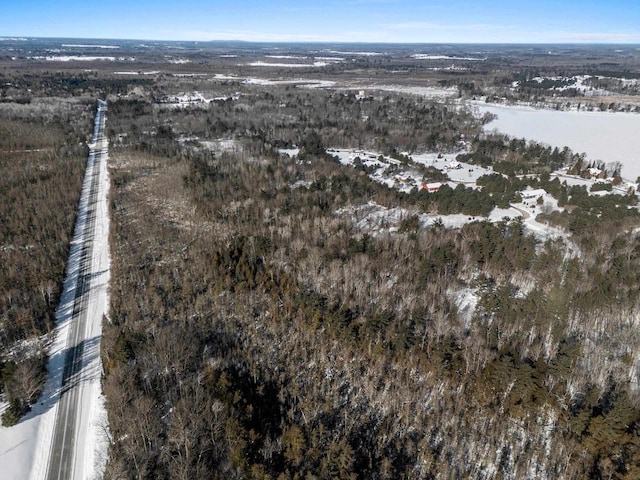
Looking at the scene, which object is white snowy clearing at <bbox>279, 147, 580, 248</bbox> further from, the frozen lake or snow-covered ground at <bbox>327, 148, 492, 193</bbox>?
the frozen lake

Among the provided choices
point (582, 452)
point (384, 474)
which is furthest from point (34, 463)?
point (582, 452)

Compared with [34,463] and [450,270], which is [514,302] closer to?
[450,270]

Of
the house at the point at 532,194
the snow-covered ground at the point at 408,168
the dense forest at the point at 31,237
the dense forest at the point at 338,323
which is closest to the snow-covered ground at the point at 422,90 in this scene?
the snow-covered ground at the point at 408,168

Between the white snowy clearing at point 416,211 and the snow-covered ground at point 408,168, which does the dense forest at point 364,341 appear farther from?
the snow-covered ground at point 408,168

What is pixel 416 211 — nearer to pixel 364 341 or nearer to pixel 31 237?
pixel 364 341

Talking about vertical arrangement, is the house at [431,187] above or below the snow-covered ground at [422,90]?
below

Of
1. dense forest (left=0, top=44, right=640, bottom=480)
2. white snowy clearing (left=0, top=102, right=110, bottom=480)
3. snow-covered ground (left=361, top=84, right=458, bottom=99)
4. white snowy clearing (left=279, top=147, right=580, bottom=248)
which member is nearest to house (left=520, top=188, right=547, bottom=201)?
white snowy clearing (left=279, top=147, right=580, bottom=248)

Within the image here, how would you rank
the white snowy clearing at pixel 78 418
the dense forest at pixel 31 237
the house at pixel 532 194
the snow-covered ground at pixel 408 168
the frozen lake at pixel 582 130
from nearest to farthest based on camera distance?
the white snowy clearing at pixel 78 418, the dense forest at pixel 31 237, the house at pixel 532 194, the snow-covered ground at pixel 408 168, the frozen lake at pixel 582 130

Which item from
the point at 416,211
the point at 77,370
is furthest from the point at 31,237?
the point at 416,211
